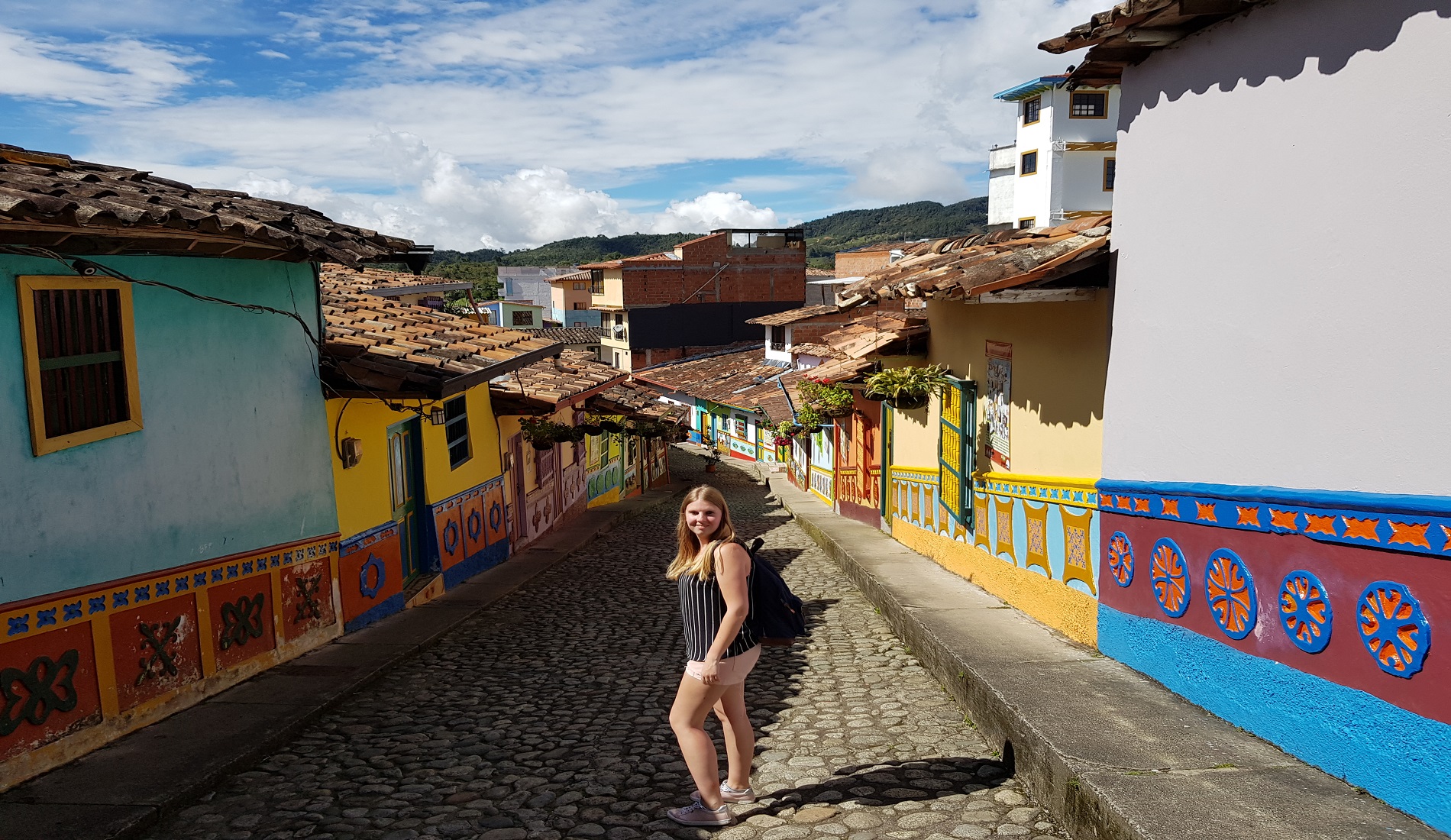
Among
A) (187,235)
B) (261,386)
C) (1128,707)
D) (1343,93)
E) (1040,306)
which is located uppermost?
(1343,93)

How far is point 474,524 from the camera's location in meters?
12.0

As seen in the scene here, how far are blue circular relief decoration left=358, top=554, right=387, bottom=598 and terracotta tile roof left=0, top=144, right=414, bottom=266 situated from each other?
2689 mm

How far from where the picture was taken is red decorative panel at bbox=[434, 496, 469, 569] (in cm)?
1070

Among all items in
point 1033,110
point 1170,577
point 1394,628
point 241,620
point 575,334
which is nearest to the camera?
point 1394,628

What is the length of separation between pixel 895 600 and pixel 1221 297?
166 inches

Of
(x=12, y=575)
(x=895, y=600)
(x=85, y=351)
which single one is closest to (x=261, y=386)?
(x=85, y=351)

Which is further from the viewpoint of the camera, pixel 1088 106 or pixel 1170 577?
pixel 1088 106

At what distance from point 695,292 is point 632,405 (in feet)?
105

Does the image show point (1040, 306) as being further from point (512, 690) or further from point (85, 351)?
point (85, 351)

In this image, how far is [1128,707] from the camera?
519 cm

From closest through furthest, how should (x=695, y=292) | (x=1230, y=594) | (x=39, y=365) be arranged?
(x=1230, y=594)
(x=39, y=365)
(x=695, y=292)

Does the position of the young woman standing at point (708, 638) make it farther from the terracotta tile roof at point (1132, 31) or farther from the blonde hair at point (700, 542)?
the terracotta tile roof at point (1132, 31)

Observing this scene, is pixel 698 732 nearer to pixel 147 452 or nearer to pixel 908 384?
pixel 147 452

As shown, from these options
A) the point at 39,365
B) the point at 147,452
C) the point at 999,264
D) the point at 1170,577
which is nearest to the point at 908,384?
the point at 999,264
